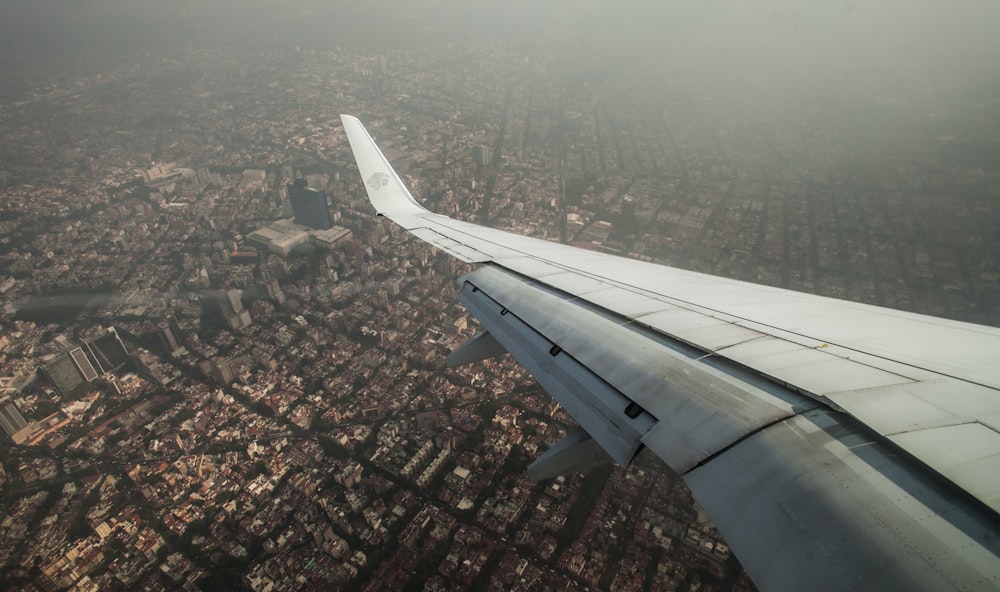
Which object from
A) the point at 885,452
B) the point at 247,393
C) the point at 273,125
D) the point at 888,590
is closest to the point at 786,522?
the point at 888,590

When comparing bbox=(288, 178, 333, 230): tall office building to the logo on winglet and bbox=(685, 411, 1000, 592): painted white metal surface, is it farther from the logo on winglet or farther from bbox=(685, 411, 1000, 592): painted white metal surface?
bbox=(685, 411, 1000, 592): painted white metal surface

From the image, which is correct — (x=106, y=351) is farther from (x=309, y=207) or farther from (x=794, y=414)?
(x=794, y=414)

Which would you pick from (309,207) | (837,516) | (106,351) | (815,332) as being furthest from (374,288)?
(837,516)

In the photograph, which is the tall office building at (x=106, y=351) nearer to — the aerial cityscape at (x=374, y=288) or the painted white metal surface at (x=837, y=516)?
the aerial cityscape at (x=374, y=288)

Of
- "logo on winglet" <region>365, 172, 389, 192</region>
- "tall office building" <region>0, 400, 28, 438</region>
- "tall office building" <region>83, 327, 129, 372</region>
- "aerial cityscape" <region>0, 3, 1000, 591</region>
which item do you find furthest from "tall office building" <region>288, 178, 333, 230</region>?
"logo on winglet" <region>365, 172, 389, 192</region>

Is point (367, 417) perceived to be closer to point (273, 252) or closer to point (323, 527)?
point (323, 527)
